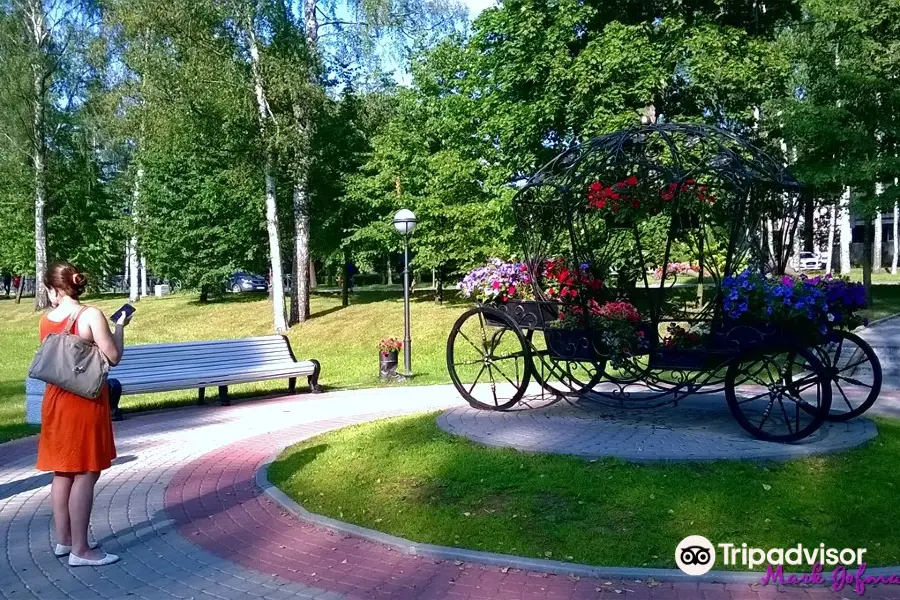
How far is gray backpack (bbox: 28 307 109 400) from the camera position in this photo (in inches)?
171

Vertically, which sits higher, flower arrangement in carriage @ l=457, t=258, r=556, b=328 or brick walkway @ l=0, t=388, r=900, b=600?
flower arrangement in carriage @ l=457, t=258, r=556, b=328

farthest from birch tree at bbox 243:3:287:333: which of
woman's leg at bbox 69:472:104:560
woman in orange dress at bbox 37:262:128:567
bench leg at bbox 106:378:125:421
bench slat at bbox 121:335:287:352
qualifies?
woman's leg at bbox 69:472:104:560

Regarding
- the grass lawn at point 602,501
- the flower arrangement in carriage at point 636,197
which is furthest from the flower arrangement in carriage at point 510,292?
the grass lawn at point 602,501

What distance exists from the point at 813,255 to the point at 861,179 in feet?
75.7

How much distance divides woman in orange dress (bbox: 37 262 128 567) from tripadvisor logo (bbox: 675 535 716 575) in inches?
133

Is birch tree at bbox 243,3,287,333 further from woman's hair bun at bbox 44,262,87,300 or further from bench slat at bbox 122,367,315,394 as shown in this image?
woman's hair bun at bbox 44,262,87,300

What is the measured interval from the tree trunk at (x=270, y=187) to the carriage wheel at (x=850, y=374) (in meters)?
16.0

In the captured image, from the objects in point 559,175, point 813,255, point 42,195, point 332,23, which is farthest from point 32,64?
point 813,255

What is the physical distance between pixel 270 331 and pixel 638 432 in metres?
19.4

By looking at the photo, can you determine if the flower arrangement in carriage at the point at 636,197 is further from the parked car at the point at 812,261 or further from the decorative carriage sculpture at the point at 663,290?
the parked car at the point at 812,261

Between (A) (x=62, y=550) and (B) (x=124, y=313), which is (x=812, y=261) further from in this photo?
(A) (x=62, y=550)

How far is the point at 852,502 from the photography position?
16.5 feet

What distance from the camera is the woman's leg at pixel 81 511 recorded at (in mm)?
4523

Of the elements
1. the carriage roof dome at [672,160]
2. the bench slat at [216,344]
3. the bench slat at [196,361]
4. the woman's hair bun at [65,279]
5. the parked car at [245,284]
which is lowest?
the bench slat at [196,361]
